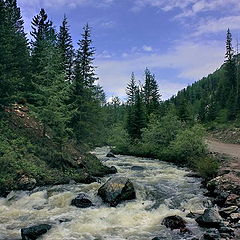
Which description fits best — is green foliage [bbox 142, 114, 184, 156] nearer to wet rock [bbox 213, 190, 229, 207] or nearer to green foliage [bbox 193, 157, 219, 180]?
green foliage [bbox 193, 157, 219, 180]

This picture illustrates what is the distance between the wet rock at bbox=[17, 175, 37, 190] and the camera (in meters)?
20.5

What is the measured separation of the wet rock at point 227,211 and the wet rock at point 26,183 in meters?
12.3

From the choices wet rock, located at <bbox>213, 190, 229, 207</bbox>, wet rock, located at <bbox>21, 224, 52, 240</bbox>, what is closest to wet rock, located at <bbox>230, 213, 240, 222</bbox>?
wet rock, located at <bbox>213, 190, 229, 207</bbox>

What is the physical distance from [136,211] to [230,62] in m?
74.9

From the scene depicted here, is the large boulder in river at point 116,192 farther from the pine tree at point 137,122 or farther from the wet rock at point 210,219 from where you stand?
the pine tree at point 137,122

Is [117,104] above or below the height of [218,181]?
above

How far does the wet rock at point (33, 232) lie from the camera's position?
41.2 feet

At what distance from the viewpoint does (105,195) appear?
715 inches

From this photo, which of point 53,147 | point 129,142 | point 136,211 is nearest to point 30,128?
point 53,147

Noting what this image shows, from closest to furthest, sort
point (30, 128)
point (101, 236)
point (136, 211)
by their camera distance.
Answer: point (101, 236) < point (136, 211) < point (30, 128)

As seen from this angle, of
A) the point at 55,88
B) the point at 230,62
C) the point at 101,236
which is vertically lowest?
the point at 101,236

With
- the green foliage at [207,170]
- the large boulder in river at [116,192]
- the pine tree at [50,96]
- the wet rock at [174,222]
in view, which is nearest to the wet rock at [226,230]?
the wet rock at [174,222]

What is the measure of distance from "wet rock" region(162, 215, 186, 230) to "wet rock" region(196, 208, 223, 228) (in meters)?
0.80

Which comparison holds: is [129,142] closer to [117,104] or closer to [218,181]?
[218,181]
